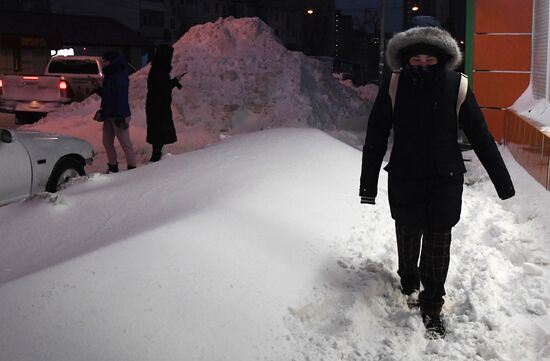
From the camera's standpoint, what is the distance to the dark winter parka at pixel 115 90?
9.84 m

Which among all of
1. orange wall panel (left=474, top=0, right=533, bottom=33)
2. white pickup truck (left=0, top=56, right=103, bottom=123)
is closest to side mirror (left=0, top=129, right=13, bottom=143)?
orange wall panel (left=474, top=0, right=533, bottom=33)

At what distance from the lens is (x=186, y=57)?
17516 millimetres

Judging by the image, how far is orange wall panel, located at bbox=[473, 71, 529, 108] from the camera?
1180 centimetres

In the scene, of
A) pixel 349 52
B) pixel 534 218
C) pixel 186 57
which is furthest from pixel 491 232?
pixel 349 52

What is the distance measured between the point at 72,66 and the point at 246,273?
57.6 ft

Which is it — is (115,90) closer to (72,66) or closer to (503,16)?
(503,16)

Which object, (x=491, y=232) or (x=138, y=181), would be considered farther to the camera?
(x=138, y=181)

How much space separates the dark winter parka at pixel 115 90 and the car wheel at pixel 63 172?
158 centimetres

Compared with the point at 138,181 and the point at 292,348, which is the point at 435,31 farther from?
the point at 138,181

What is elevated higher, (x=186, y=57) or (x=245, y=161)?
(x=186, y=57)

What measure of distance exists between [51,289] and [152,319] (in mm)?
579

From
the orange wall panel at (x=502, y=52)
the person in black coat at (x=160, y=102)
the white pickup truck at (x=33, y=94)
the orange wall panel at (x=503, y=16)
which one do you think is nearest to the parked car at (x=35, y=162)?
the person in black coat at (x=160, y=102)

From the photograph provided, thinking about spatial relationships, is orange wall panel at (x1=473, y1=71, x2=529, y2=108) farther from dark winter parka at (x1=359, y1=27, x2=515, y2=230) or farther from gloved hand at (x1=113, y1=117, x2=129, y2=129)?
dark winter parka at (x1=359, y1=27, x2=515, y2=230)

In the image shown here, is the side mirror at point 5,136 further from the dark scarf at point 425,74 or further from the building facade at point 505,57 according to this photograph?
the building facade at point 505,57
